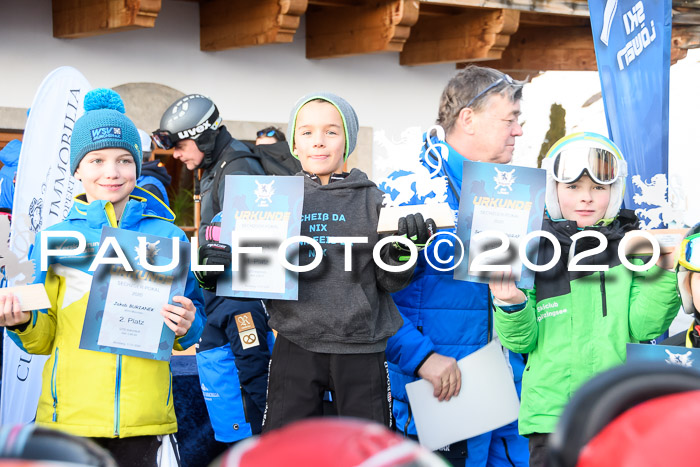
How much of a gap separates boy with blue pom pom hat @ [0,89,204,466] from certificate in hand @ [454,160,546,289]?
2.75 ft

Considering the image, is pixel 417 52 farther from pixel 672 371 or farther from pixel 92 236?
pixel 672 371

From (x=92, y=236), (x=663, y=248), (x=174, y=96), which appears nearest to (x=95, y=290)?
(x=92, y=236)

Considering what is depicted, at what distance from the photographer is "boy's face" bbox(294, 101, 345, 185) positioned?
2.53 m

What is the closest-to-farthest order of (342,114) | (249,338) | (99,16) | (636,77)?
(342,114) < (636,77) < (249,338) < (99,16)

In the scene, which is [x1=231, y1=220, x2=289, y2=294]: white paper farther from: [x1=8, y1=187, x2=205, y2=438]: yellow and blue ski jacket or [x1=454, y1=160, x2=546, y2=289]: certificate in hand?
[x1=454, y1=160, x2=546, y2=289]: certificate in hand

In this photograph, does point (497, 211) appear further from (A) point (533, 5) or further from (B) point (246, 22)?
(A) point (533, 5)

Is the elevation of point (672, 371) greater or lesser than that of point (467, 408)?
greater

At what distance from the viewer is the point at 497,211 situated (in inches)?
96.3

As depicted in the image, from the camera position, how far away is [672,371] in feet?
2.65

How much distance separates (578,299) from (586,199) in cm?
32

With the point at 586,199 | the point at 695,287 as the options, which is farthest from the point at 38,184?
the point at 695,287

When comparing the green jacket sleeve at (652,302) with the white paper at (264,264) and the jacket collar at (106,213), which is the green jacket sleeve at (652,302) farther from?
the jacket collar at (106,213)

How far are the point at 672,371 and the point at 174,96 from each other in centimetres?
679

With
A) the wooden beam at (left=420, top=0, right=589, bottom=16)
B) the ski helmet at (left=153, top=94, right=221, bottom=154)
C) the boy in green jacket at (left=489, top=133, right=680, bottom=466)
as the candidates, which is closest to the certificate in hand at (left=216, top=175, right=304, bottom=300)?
the boy in green jacket at (left=489, top=133, right=680, bottom=466)
